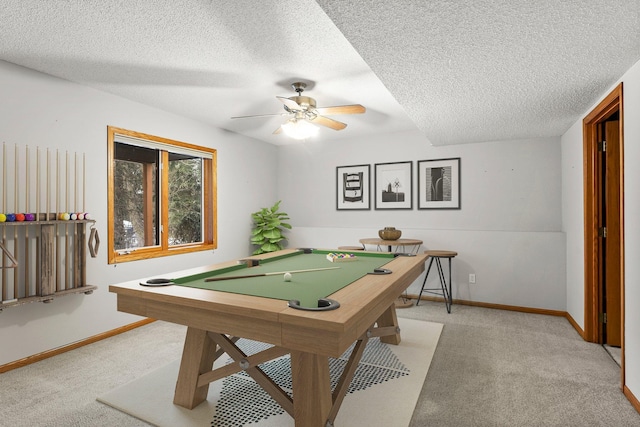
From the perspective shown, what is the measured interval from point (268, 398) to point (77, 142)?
9.18 ft

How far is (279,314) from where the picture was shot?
55.0 inches

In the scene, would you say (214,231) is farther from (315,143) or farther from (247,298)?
(247,298)

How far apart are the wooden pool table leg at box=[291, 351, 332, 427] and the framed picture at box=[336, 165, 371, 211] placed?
3777 mm

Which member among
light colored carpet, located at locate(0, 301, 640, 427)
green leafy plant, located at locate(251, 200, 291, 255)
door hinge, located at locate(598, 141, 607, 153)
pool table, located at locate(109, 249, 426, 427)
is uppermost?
door hinge, located at locate(598, 141, 607, 153)

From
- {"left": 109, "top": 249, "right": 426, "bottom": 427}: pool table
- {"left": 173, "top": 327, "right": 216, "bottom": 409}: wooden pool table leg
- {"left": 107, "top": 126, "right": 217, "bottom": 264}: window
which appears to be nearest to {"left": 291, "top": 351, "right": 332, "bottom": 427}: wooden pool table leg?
{"left": 109, "top": 249, "right": 426, "bottom": 427}: pool table

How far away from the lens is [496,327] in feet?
11.7

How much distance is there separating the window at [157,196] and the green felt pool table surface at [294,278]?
1789mm

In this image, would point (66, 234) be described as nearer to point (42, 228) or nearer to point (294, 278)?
point (42, 228)

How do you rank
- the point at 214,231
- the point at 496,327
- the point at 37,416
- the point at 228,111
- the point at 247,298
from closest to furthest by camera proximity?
the point at 247,298
the point at 37,416
the point at 496,327
the point at 228,111
the point at 214,231

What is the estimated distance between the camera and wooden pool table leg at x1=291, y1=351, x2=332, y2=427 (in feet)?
5.42

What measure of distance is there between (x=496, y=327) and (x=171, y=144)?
412 cm

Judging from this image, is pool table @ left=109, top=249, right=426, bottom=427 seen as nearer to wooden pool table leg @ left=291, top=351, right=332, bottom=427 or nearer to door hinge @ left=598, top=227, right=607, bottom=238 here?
wooden pool table leg @ left=291, top=351, right=332, bottom=427

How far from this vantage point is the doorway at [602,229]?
117 inches

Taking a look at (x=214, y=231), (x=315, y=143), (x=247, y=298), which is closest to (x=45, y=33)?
(x=247, y=298)
